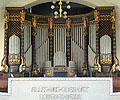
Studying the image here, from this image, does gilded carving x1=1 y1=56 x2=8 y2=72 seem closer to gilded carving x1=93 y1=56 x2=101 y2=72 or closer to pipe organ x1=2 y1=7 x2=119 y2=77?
pipe organ x1=2 y1=7 x2=119 y2=77

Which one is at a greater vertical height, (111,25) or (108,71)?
(111,25)

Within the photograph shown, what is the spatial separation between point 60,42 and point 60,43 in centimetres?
5

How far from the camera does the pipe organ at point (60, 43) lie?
48.1ft

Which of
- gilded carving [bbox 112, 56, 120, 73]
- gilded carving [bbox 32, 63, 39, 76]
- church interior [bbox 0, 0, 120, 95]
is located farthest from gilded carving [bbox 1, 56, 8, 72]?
gilded carving [bbox 112, 56, 120, 73]

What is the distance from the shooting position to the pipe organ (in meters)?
14.7

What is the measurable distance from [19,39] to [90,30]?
360 cm

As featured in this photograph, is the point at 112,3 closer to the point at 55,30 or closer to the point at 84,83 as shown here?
the point at 55,30

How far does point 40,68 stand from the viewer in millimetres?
15789

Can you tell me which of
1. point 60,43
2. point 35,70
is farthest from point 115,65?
point 35,70

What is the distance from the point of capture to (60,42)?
1609 centimetres

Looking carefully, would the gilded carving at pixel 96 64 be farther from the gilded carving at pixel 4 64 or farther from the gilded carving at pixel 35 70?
the gilded carving at pixel 4 64

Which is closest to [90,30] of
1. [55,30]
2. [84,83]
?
[55,30]

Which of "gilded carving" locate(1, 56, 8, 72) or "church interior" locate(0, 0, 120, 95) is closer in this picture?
"gilded carving" locate(1, 56, 8, 72)

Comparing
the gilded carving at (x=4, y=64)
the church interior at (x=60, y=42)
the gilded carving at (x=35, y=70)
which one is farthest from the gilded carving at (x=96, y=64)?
the gilded carving at (x=4, y=64)
